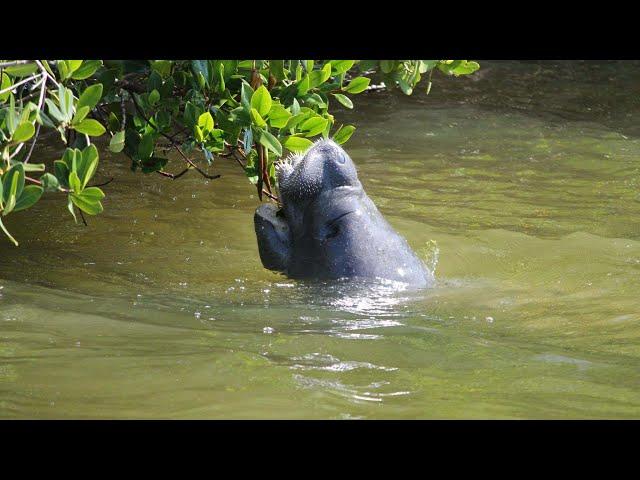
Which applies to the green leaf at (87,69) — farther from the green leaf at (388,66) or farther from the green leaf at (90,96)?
the green leaf at (388,66)

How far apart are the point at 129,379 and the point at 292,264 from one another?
1.84m

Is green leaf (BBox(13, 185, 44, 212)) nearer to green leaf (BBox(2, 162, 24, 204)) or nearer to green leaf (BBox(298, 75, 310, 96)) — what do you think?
green leaf (BBox(2, 162, 24, 204))

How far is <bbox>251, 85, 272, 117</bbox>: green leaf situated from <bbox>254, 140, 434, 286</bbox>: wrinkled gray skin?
0.34 meters

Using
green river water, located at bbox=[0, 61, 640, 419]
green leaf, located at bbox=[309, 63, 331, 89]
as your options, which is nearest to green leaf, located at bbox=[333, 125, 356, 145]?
green leaf, located at bbox=[309, 63, 331, 89]

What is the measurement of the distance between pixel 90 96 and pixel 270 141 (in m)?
1.01

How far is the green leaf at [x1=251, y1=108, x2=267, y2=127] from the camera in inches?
200

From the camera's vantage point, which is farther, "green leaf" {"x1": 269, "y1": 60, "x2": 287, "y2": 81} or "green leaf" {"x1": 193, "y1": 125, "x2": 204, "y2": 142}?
"green leaf" {"x1": 269, "y1": 60, "x2": 287, "y2": 81}

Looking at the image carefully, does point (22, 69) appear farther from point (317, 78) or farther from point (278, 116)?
point (317, 78)

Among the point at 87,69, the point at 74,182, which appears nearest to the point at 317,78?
the point at 87,69

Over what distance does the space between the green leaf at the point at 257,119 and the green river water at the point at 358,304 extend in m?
0.84

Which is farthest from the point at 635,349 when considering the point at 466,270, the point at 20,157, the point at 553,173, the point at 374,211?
the point at 553,173

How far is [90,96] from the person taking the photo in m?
4.58

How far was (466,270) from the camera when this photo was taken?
20.0 feet
